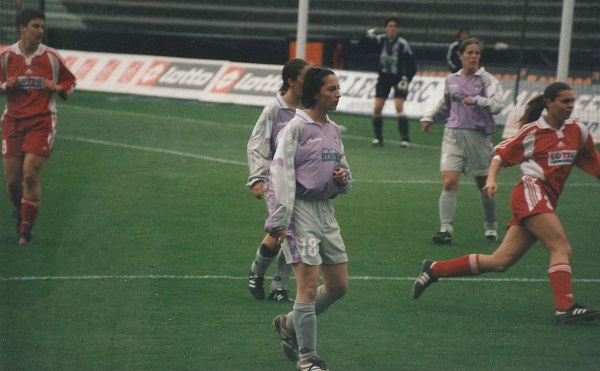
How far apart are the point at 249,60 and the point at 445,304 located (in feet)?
78.1

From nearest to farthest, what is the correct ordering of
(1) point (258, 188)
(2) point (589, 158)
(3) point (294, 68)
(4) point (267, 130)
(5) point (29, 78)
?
(1) point (258, 188) → (3) point (294, 68) → (4) point (267, 130) → (2) point (589, 158) → (5) point (29, 78)

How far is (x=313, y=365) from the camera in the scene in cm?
620

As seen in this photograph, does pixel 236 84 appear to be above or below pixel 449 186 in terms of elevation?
below

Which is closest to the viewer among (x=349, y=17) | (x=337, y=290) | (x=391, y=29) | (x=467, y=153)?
(x=337, y=290)

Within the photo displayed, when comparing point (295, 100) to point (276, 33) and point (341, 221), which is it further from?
point (276, 33)

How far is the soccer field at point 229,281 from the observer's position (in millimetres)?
6836

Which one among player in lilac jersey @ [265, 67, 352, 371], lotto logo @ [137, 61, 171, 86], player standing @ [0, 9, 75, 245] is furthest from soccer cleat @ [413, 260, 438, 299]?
lotto logo @ [137, 61, 171, 86]

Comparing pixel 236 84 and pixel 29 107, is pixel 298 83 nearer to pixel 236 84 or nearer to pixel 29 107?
pixel 29 107

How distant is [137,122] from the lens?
22.0 m

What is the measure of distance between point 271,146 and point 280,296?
1.19 meters

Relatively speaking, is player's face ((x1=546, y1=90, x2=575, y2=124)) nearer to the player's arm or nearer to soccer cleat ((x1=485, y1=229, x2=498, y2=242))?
the player's arm

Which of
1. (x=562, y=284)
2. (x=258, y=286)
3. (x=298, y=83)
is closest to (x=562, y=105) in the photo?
(x=562, y=284)

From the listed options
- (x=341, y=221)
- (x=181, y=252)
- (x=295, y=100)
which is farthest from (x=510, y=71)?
(x=295, y=100)

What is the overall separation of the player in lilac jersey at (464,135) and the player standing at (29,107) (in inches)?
147
